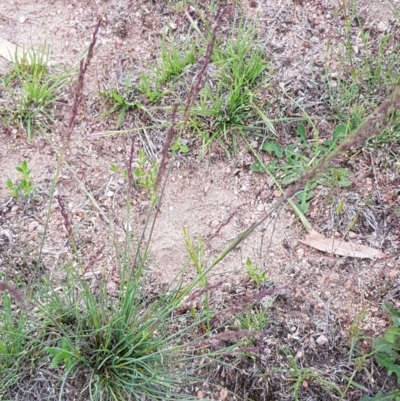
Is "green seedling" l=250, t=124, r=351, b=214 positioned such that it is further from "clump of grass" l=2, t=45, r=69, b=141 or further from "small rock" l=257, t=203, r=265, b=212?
"clump of grass" l=2, t=45, r=69, b=141

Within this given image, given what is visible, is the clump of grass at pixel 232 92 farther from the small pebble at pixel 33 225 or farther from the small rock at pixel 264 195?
the small pebble at pixel 33 225

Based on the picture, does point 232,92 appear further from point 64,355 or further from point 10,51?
point 64,355

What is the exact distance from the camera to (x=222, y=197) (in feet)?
7.75

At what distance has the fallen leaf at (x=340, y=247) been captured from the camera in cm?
221

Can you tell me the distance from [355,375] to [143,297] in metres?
0.82

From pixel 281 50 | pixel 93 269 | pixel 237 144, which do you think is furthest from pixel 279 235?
pixel 281 50

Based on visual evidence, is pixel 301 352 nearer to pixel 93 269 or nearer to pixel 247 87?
pixel 93 269

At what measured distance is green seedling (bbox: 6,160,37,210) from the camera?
2.20m

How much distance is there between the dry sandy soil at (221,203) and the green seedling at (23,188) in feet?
0.13

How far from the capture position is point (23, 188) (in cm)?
224

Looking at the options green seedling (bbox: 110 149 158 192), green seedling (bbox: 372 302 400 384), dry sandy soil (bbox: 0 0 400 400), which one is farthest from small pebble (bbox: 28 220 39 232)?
green seedling (bbox: 372 302 400 384)

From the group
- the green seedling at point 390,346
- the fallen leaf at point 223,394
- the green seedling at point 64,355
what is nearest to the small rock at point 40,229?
the green seedling at point 64,355

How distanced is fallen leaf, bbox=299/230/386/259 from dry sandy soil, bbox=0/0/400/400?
2 cm

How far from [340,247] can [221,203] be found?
526 mm
